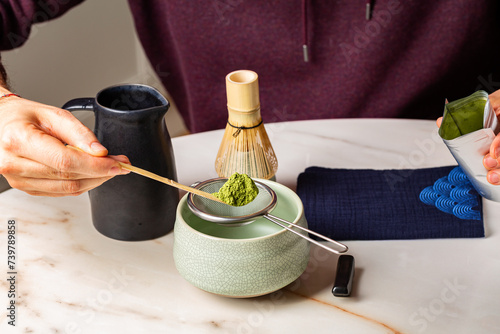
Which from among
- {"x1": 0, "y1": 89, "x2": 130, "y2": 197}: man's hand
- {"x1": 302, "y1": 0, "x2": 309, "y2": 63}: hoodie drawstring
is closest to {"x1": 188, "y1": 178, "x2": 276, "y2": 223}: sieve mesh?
{"x1": 0, "y1": 89, "x2": 130, "y2": 197}: man's hand

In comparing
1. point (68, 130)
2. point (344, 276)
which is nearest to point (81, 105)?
point (68, 130)

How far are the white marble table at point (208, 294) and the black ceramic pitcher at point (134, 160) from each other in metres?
0.03

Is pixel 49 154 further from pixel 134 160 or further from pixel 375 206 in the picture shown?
pixel 375 206

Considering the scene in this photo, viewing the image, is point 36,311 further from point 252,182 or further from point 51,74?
point 51,74

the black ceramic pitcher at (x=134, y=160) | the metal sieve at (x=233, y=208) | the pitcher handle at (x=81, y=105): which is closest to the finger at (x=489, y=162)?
the metal sieve at (x=233, y=208)

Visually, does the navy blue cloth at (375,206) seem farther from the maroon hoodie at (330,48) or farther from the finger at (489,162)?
the maroon hoodie at (330,48)

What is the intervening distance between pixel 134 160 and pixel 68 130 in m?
0.11

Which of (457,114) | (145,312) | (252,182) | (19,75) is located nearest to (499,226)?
(457,114)

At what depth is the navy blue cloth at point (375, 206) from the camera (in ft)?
2.72

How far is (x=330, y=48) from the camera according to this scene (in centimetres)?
128

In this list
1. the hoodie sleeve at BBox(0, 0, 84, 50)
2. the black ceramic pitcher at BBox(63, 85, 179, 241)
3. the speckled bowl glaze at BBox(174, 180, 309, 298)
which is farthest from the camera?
the hoodie sleeve at BBox(0, 0, 84, 50)

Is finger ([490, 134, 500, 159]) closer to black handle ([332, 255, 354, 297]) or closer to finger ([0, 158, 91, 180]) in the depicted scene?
black handle ([332, 255, 354, 297])

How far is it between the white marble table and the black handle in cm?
1

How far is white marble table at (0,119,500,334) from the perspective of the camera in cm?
68
